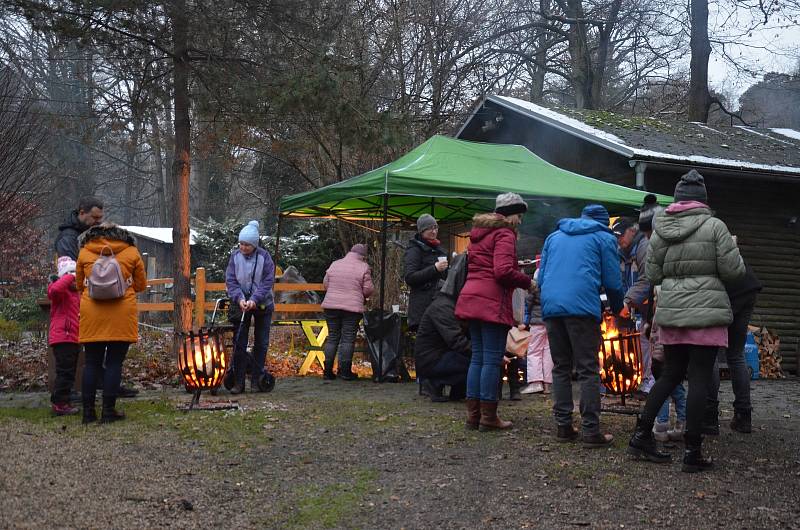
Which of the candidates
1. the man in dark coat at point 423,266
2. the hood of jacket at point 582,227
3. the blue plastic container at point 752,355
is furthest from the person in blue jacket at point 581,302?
the blue plastic container at point 752,355

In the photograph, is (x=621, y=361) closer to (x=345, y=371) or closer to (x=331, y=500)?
(x=331, y=500)

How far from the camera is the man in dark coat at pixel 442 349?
7.76 m

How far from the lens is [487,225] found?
6.11 meters

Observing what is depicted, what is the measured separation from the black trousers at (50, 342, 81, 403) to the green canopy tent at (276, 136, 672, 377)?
382 centimetres

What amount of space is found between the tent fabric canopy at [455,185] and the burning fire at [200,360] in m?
3.05

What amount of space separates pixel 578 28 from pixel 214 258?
12.6 m

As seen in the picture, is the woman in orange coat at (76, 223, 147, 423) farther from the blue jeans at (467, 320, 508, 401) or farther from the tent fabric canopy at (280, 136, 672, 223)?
the tent fabric canopy at (280, 136, 672, 223)

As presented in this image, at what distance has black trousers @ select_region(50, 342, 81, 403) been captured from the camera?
7.07m

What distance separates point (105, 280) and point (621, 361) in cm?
406

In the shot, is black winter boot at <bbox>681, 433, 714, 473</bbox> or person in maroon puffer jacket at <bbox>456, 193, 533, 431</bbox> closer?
black winter boot at <bbox>681, 433, 714, 473</bbox>

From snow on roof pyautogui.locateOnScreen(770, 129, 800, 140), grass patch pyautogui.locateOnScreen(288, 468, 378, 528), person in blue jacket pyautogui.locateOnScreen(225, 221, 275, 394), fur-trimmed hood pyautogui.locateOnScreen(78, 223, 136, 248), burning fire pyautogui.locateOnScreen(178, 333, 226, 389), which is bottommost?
grass patch pyautogui.locateOnScreen(288, 468, 378, 528)

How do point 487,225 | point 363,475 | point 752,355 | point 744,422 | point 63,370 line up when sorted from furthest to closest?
point 752,355
point 63,370
point 744,422
point 487,225
point 363,475

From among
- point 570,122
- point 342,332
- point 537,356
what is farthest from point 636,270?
point 570,122

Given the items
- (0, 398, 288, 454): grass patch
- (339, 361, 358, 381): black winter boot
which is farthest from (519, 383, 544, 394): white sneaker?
(0, 398, 288, 454): grass patch
